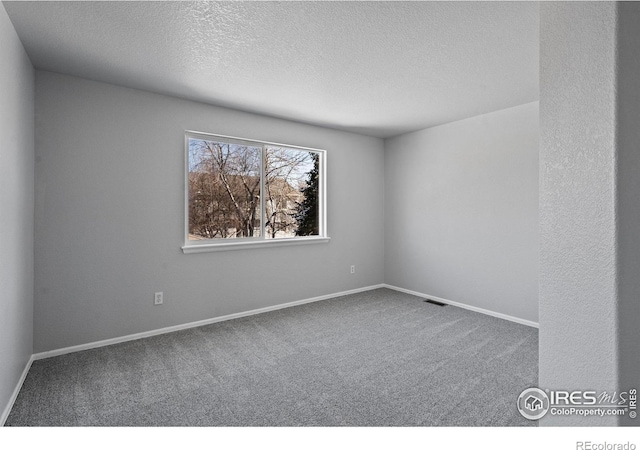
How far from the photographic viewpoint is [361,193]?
16.1 ft

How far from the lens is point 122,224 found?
301cm

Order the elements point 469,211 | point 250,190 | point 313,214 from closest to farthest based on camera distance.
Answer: point 250,190
point 469,211
point 313,214

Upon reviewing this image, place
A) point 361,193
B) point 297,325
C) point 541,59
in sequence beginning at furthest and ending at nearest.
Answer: point 361,193 → point 297,325 → point 541,59

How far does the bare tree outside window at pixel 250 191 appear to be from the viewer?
3543 millimetres

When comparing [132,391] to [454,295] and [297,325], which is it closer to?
[297,325]

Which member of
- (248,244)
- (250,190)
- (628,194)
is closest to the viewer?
(628,194)

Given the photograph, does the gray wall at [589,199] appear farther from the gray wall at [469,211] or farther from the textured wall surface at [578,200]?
the gray wall at [469,211]

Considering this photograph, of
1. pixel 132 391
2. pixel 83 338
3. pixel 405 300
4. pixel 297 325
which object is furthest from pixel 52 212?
pixel 405 300

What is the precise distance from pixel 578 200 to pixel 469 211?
10.4 ft

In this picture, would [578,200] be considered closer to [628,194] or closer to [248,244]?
[628,194]

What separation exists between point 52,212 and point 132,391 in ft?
5.38

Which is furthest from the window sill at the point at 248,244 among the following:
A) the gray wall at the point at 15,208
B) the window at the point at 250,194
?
the gray wall at the point at 15,208

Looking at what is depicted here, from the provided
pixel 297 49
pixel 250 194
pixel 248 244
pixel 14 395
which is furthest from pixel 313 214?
pixel 14 395
